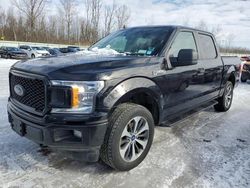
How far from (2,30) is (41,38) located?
8.24 m

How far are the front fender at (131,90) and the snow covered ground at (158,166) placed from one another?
82cm

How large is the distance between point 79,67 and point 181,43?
193 centimetres

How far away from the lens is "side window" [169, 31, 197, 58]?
370 centimetres

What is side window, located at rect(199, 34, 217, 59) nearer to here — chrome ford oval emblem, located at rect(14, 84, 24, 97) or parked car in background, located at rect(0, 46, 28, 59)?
chrome ford oval emblem, located at rect(14, 84, 24, 97)

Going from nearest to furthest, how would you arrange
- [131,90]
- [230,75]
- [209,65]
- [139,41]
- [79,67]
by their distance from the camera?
[79,67], [131,90], [139,41], [209,65], [230,75]

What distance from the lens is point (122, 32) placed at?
14.8 ft

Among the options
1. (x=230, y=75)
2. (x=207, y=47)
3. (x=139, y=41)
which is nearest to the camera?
(x=139, y=41)

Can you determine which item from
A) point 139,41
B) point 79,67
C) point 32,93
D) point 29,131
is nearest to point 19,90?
point 32,93

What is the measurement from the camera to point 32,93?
2.82 metres

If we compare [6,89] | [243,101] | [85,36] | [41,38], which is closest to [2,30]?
[41,38]

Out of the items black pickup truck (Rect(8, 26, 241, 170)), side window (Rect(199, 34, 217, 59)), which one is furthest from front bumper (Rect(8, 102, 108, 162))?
side window (Rect(199, 34, 217, 59))

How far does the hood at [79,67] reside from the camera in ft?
8.52

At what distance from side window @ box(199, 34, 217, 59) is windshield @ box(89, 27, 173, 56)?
1058 mm

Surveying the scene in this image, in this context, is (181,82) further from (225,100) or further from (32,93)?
(225,100)
